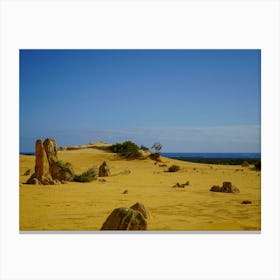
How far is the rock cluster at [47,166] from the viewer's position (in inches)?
428

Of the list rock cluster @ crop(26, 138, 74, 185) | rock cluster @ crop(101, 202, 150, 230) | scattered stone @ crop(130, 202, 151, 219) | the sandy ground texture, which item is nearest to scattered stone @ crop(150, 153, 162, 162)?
the sandy ground texture

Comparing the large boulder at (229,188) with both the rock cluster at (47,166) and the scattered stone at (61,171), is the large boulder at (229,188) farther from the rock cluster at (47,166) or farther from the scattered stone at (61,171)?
the rock cluster at (47,166)

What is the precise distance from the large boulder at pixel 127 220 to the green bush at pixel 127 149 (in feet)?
44.3

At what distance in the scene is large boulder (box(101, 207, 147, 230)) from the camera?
692 cm

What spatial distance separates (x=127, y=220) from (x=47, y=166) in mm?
5068

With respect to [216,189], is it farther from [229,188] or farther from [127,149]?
[127,149]
